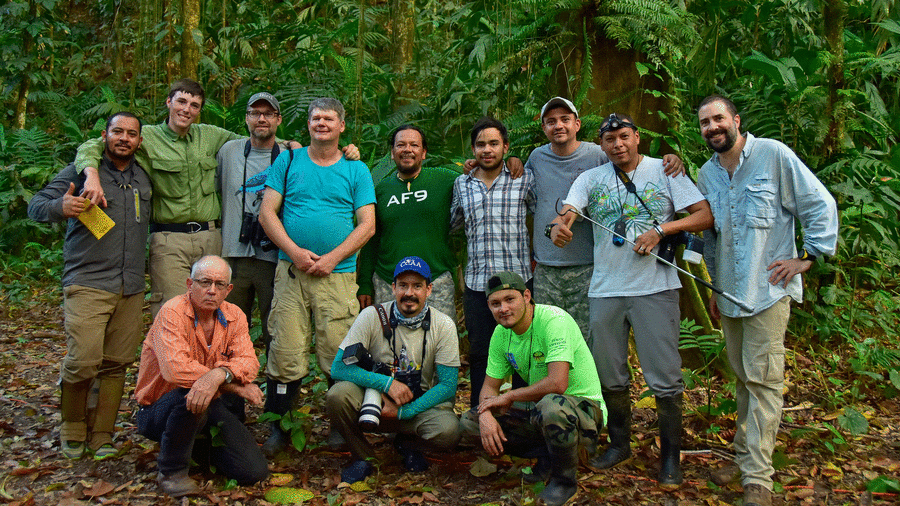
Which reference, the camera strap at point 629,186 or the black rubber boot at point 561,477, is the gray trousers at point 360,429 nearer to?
the black rubber boot at point 561,477

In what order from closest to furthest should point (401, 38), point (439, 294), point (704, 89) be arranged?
point (439, 294), point (704, 89), point (401, 38)

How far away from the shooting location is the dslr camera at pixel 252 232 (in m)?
4.62

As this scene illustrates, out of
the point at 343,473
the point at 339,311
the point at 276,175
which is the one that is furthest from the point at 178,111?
the point at 343,473

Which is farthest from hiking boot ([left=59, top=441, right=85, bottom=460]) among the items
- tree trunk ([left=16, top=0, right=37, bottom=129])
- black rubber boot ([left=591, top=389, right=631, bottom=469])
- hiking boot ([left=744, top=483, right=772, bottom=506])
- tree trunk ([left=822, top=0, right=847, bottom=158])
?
tree trunk ([left=16, top=0, right=37, bottom=129])

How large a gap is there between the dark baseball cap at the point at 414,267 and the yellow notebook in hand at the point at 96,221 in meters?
1.81

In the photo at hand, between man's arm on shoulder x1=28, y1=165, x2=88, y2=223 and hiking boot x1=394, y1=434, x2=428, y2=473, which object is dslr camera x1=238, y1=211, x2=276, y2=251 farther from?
hiking boot x1=394, y1=434, x2=428, y2=473

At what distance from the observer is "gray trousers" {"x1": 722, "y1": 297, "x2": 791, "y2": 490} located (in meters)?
3.61

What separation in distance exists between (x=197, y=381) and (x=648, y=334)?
2.49 metres

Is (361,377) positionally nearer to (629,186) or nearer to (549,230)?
(549,230)

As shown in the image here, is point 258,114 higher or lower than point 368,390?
higher

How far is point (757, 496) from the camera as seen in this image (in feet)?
11.6

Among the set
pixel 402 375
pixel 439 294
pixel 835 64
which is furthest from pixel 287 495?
pixel 835 64

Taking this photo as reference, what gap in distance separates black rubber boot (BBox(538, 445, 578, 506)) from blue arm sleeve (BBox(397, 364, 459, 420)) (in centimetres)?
75

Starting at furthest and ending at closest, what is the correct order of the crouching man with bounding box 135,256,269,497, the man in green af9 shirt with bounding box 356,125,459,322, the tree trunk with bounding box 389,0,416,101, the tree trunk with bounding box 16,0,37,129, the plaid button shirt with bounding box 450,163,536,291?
1. the tree trunk with bounding box 16,0,37,129
2. the tree trunk with bounding box 389,0,416,101
3. the man in green af9 shirt with bounding box 356,125,459,322
4. the plaid button shirt with bounding box 450,163,536,291
5. the crouching man with bounding box 135,256,269,497
